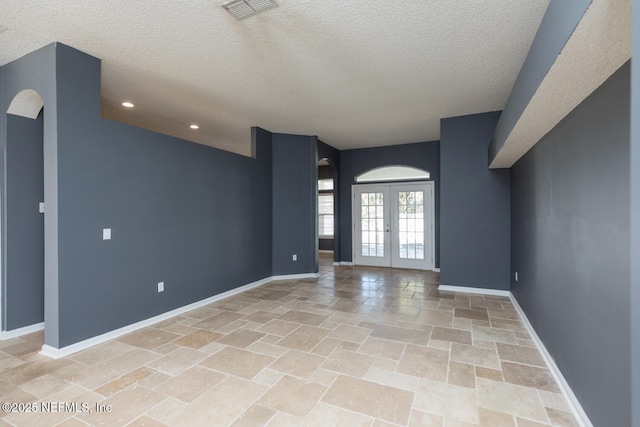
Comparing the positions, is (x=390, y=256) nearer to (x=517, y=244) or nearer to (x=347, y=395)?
(x=517, y=244)

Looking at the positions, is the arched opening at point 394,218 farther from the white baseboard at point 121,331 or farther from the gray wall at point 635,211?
the gray wall at point 635,211

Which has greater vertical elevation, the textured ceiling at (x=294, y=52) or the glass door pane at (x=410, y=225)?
the textured ceiling at (x=294, y=52)

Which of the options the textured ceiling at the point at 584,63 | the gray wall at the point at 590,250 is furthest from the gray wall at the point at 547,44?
the gray wall at the point at 590,250

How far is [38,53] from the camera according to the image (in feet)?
9.27

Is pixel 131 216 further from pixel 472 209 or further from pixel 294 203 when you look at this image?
pixel 472 209

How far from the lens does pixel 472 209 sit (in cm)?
486

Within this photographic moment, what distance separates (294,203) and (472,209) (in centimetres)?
318

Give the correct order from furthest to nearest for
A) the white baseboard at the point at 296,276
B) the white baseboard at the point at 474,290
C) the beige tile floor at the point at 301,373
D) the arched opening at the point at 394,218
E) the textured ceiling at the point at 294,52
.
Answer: the arched opening at the point at 394,218 → the white baseboard at the point at 296,276 → the white baseboard at the point at 474,290 → the textured ceiling at the point at 294,52 → the beige tile floor at the point at 301,373

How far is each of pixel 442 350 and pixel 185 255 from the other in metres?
3.29

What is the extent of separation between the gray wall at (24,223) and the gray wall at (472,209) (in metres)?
5.44

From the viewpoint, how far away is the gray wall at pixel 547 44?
1.27 m

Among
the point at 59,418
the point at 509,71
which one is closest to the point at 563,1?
the point at 509,71

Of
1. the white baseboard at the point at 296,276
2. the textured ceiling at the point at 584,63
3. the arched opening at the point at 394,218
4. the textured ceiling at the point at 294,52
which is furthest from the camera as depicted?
the arched opening at the point at 394,218

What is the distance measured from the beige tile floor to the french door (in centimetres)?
303
